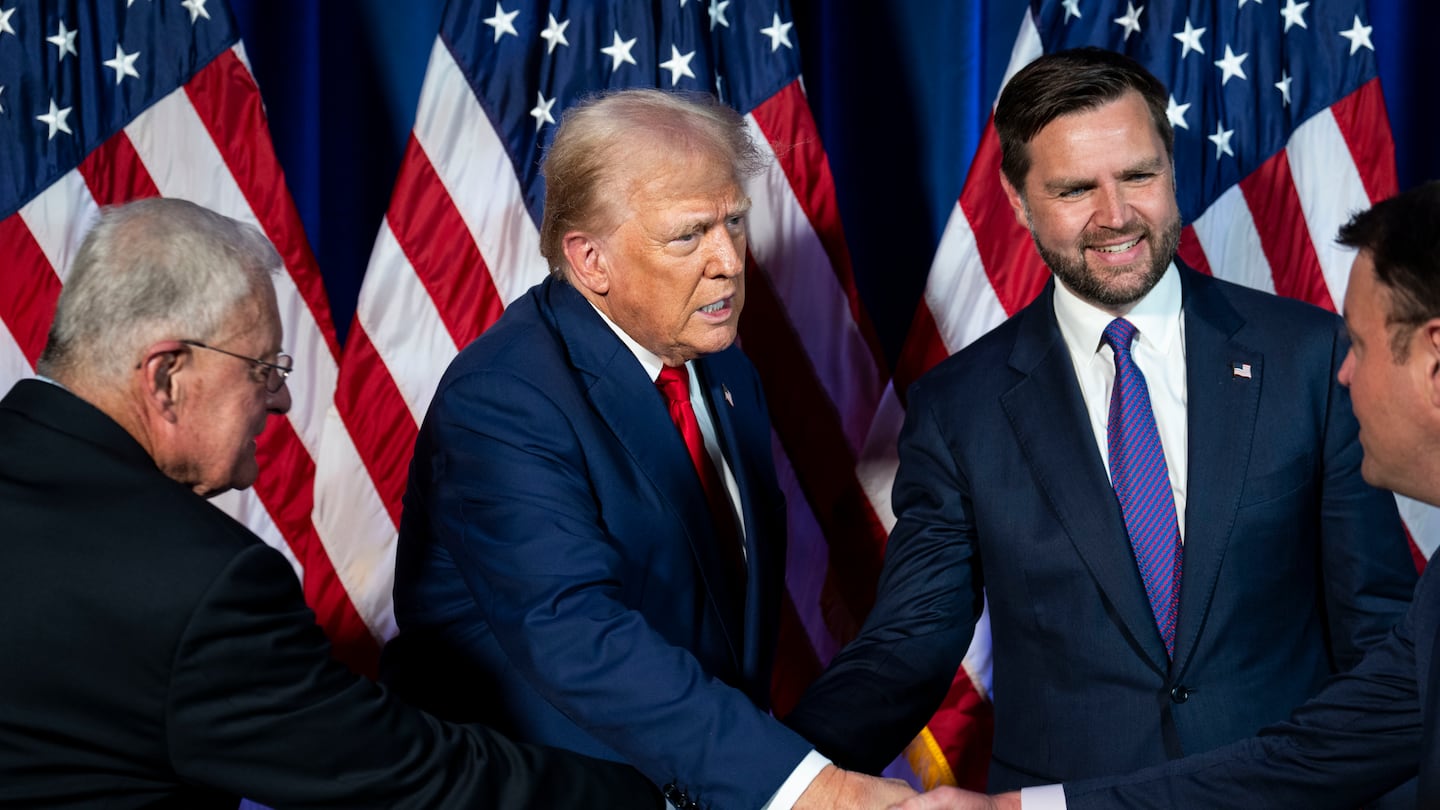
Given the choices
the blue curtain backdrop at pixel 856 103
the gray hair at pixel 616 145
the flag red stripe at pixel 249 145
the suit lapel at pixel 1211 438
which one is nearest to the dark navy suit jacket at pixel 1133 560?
the suit lapel at pixel 1211 438

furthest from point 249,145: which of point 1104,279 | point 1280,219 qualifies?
point 1280,219

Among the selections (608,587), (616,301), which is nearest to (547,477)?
(608,587)

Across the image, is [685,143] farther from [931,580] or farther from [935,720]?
[935,720]

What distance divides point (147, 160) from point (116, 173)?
8 cm

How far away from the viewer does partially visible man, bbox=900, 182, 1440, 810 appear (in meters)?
1.86

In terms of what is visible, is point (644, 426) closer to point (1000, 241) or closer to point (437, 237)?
point (437, 237)

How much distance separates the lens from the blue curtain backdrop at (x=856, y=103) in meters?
4.14

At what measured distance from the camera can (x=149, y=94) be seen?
141 inches

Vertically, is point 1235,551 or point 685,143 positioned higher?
point 685,143

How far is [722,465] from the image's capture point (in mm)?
2795

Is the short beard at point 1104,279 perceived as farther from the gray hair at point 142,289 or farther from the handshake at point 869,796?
the gray hair at point 142,289

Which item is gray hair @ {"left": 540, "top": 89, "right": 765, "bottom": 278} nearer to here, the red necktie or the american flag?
the red necktie

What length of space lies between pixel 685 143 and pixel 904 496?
0.83 m

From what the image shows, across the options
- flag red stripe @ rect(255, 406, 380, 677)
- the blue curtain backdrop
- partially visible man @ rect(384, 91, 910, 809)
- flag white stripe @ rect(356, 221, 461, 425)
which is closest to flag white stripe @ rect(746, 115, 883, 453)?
the blue curtain backdrop
